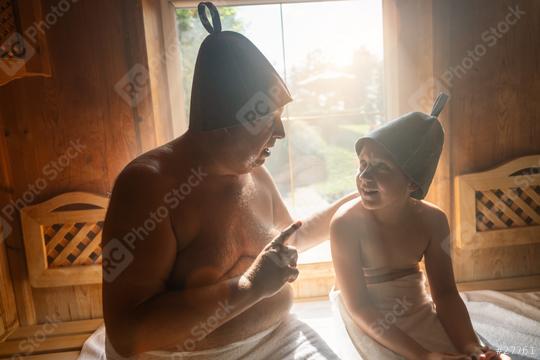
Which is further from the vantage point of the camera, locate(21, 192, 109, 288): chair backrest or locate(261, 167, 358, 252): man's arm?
locate(21, 192, 109, 288): chair backrest

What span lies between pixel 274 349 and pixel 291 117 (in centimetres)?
130

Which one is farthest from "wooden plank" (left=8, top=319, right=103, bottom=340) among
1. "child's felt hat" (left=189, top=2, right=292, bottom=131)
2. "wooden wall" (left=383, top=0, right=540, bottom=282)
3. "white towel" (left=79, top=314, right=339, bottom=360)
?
"wooden wall" (left=383, top=0, right=540, bottom=282)

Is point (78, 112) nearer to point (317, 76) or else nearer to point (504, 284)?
point (317, 76)

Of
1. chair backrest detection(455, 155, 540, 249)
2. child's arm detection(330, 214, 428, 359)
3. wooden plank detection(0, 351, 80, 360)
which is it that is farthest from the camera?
chair backrest detection(455, 155, 540, 249)

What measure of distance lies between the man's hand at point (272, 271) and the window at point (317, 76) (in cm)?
116

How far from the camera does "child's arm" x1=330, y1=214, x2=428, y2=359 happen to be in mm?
1215

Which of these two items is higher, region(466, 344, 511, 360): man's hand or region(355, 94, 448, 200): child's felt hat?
region(355, 94, 448, 200): child's felt hat

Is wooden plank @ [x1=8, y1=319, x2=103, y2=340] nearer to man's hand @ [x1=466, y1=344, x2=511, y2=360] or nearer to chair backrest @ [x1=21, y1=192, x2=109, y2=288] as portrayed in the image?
chair backrest @ [x1=21, y1=192, x2=109, y2=288]

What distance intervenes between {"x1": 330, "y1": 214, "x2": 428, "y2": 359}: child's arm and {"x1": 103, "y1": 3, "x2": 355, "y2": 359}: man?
0.16m

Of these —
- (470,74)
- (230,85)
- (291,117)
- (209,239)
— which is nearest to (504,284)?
(470,74)

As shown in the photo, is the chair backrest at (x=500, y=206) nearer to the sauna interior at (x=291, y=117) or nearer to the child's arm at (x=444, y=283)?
the sauna interior at (x=291, y=117)

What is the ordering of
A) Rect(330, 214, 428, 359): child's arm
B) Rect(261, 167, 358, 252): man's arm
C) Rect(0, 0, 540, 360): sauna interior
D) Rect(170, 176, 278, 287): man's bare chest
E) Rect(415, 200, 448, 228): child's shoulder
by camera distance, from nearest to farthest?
1. Rect(170, 176, 278, 287): man's bare chest
2. Rect(330, 214, 428, 359): child's arm
3. Rect(415, 200, 448, 228): child's shoulder
4. Rect(261, 167, 358, 252): man's arm
5. Rect(0, 0, 540, 360): sauna interior

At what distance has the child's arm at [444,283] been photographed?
1271 millimetres

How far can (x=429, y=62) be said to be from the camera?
1.98m
